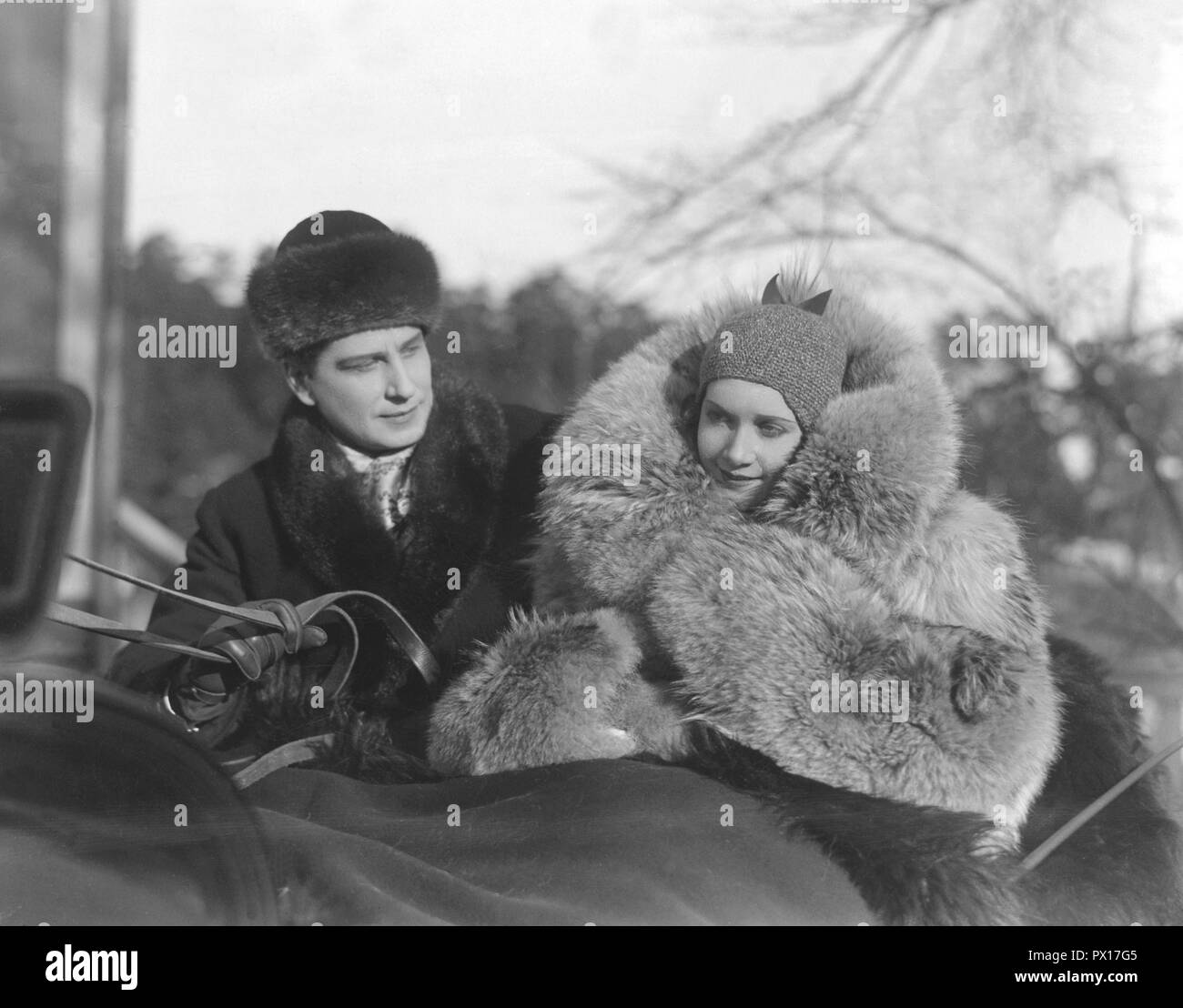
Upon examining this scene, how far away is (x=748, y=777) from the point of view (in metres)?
1.70

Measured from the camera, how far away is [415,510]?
1984mm

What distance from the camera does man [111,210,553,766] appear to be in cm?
194

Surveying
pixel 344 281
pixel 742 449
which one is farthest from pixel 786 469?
pixel 344 281

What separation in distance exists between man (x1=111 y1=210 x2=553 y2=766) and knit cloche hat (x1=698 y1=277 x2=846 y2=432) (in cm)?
37

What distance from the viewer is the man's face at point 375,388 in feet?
6.43

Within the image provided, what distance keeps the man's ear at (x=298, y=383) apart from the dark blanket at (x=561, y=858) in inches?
24.4

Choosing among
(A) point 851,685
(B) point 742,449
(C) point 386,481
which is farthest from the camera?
(C) point 386,481

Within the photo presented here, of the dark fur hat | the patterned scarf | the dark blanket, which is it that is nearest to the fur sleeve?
the dark blanket

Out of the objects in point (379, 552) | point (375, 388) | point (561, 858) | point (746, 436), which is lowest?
point (561, 858)

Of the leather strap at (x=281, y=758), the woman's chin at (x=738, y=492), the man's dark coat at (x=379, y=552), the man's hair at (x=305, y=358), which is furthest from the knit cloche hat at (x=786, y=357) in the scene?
the leather strap at (x=281, y=758)

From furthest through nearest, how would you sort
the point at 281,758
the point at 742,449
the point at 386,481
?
the point at 386,481 → the point at 281,758 → the point at 742,449

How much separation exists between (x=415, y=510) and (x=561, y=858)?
569 mm

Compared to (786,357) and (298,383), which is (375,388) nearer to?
(298,383)
